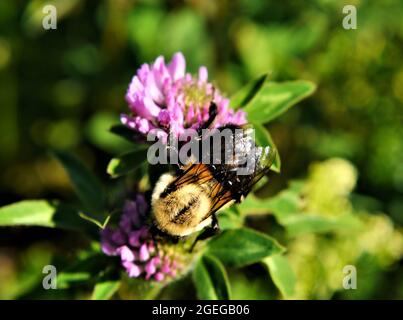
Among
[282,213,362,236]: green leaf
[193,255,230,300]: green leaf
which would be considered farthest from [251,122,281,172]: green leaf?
[282,213,362,236]: green leaf

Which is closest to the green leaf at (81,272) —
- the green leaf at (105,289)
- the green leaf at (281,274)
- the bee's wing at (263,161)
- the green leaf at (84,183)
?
the green leaf at (105,289)

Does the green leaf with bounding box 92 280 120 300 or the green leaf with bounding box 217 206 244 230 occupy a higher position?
the green leaf with bounding box 217 206 244 230

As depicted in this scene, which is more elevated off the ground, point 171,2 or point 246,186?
point 171,2

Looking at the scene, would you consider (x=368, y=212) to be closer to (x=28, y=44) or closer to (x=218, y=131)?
(x=218, y=131)

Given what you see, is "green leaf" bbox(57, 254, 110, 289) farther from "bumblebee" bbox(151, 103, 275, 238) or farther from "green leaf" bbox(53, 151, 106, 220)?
"bumblebee" bbox(151, 103, 275, 238)

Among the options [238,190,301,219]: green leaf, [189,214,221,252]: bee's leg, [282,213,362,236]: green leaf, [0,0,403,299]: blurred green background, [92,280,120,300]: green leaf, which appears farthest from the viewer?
[0,0,403,299]: blurred green background

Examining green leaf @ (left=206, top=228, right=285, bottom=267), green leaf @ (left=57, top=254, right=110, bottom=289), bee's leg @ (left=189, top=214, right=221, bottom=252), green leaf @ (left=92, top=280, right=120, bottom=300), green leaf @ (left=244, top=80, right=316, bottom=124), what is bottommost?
green leaf @ (left=92, top=280, right=120, bottom=300)

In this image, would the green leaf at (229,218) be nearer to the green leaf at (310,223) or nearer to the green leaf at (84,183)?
the green leaf at (310,223)
